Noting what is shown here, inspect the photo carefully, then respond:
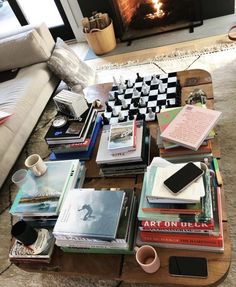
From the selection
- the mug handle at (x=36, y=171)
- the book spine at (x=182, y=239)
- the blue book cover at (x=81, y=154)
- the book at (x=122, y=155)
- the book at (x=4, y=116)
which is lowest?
the blue book cover at (x=81, y=154)

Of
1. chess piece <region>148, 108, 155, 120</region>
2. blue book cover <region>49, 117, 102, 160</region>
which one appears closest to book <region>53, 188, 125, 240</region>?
blue book cover <region>49, 117, 102, 160</region>

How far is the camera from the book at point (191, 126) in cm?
111

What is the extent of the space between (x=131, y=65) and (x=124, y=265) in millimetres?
2133

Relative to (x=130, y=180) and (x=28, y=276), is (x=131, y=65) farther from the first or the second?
(x=28, y=276)

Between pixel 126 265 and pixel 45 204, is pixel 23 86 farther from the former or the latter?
pixel 126 265

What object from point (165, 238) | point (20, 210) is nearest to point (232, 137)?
point (165, 238)

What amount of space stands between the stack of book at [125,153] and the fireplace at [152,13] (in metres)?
2.06

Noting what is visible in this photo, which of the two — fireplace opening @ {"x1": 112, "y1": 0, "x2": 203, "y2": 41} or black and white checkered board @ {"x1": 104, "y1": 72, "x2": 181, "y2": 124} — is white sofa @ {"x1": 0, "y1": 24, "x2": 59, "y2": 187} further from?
fireplace opening @ {"x1": 112, "y1": 0, "x2": 203, "y2": 41}

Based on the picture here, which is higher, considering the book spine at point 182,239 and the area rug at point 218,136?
the book spine at point 182,239

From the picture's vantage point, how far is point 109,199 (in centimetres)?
103

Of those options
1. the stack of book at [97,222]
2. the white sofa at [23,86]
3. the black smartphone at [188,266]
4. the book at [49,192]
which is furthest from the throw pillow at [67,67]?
the black smartphone at [188,266]

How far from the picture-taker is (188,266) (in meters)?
0.89

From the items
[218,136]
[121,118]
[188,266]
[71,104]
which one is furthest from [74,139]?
[218,136]

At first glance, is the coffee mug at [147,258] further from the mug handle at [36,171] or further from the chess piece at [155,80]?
the chess piece at [155,80]
